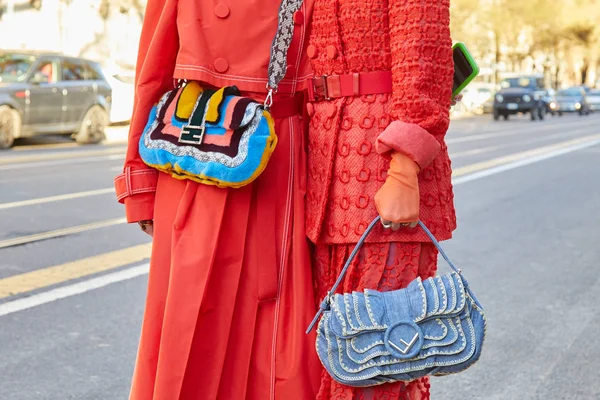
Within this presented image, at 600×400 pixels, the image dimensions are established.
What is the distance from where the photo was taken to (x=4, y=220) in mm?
7891

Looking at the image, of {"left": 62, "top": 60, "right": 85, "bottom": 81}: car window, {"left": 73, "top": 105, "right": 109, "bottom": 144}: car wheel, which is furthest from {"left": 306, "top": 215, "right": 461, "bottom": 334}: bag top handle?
{"left": 73, "top": 105, "right": 109, "bottom": 144}: car wheel

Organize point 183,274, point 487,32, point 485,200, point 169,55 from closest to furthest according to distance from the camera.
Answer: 1. point 183,274
2. point 169,55
3. point 485,200
4. point 487,32

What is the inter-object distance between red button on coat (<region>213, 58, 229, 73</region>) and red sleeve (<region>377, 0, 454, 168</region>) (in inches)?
17.0

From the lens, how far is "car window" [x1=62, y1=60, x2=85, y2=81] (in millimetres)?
16406

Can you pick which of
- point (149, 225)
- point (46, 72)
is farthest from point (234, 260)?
point (46, 72)

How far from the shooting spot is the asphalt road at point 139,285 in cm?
408

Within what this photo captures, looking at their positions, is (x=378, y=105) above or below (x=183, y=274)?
above

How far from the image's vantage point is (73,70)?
1662 centimetres

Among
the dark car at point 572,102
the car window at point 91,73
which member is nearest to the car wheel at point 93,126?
the car window at point 91,73

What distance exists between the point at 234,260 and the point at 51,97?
14322 mm

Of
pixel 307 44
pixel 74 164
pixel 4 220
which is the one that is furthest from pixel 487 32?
pixel 307 44

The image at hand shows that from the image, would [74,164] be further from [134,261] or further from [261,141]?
[261,141]

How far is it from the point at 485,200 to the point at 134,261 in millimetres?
4589

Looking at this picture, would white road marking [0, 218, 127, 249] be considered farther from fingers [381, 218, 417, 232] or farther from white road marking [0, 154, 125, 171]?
fingers [381, 218, 417, 232]
